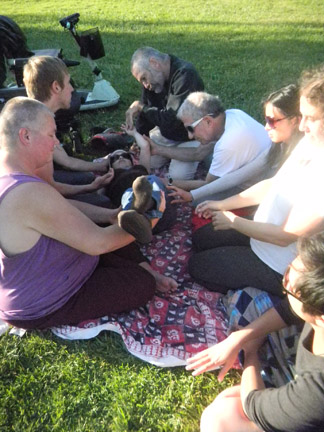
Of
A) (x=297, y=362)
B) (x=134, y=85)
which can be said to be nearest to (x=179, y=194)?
(x=297, y=362)

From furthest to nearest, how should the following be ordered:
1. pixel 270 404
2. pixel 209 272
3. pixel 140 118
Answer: pixel 140 118
pixel 209 272
pixel 270 404

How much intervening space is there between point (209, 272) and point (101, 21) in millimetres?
10260

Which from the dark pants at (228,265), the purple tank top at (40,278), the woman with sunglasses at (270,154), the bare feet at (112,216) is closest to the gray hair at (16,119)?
the purple tank top at (40,278)

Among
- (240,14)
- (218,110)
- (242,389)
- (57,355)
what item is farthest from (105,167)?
(240,14)

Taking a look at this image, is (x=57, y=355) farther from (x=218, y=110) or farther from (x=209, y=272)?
(x=218, y=110)

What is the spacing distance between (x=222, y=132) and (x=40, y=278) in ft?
6.48

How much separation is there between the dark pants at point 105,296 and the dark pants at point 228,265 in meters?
0.39

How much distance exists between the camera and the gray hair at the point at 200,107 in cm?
362

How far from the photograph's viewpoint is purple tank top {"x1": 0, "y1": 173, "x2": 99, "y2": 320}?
2.48 m

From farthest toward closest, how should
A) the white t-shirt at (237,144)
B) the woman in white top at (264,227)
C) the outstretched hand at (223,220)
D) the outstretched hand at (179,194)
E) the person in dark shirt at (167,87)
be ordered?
the person in dark shirt at (167,87) → the outstretched hand at (179,194) → the white t-shirt at (237,144) → the outstretched hand at (223,220) → the woman in white top at (264,227)

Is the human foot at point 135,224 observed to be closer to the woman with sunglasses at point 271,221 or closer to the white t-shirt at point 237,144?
the woman with sunglasses at point 271,221

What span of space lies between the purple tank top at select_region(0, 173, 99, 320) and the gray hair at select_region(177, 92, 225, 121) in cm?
153

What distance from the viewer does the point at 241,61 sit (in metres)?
8.29

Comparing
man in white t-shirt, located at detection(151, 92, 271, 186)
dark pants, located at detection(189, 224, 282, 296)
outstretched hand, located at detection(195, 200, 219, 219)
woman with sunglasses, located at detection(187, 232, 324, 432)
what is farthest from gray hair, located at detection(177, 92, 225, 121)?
woman with sunglasses, located at detection(187, 232, 324, 432)
